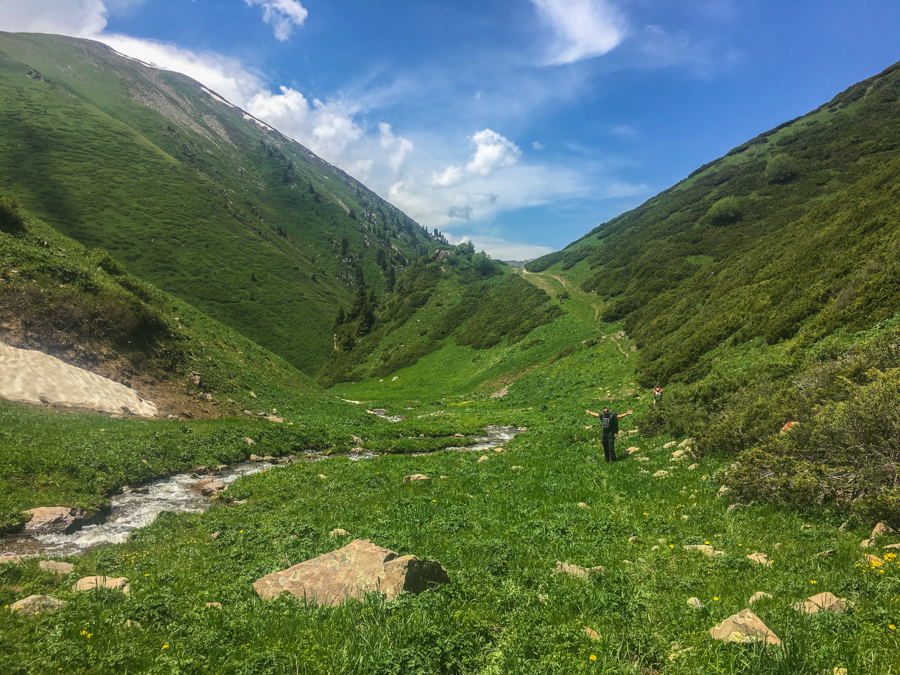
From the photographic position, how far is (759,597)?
6.08 m

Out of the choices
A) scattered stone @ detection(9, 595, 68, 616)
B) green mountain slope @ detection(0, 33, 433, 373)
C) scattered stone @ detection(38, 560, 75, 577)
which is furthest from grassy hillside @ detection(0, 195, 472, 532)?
green mountain slope @ detection(0, 33, 433, 373)

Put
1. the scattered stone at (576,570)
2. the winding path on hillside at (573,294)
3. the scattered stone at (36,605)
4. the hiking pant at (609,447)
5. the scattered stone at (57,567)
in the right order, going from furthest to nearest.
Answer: the winding path on hillside at (573,294) < the hiking pant at (609,447) < the scattered stone at (57,567) < the scattered stone at (576,570) < the scattered stone at (36,605)

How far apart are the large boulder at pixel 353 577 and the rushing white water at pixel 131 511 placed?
24.1ft

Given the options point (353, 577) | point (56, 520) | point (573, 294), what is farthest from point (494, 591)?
point (573, 294)

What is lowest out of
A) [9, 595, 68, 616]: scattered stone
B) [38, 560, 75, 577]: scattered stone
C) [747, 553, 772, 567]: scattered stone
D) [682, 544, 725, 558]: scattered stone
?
[38, 560, 75, 577]: scattered stone

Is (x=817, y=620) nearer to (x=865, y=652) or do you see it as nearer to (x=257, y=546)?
(x=865, y=652)

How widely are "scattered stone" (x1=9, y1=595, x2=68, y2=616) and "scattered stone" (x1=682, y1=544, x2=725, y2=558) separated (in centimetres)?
1224

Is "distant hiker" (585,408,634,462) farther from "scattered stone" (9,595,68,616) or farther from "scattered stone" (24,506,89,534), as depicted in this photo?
"scattered stone" (24,506,89,534)

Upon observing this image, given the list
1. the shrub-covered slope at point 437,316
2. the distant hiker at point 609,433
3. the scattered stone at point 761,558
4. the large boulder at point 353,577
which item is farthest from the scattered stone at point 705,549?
the shrub-covered slope at point 437,316

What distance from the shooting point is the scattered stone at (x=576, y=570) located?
7840 millimetres

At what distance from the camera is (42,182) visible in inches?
4291

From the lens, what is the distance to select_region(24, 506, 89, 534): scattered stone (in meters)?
10.9

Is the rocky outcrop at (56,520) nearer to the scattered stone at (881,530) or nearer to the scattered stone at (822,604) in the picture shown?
the scattered stone at (822,604)

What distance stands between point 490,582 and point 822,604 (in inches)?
202
